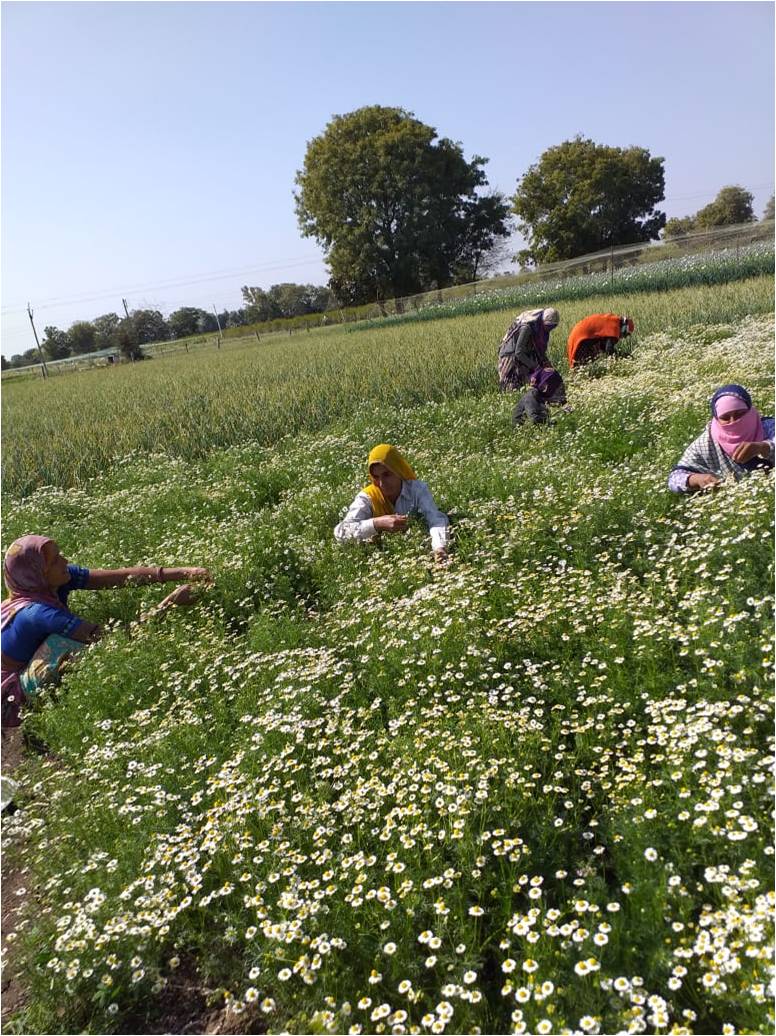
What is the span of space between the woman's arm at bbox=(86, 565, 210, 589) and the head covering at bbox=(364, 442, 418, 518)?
1.63 metres

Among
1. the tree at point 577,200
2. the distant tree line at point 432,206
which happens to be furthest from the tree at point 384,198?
the tree at point 577,200

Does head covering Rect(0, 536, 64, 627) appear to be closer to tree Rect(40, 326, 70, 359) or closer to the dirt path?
the dirt path

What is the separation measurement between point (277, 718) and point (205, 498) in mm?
5213

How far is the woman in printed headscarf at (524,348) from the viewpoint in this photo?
1056 cm

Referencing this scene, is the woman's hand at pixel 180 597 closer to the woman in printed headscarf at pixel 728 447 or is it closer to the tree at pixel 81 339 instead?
the woman in printed headscarf at pixel 728 447

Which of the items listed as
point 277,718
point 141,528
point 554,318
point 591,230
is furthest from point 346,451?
point 591,230

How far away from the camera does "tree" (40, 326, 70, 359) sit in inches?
3772

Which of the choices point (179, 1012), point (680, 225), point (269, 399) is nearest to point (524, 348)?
point (269, 399)

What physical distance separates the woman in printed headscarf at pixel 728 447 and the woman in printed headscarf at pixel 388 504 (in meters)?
2.04

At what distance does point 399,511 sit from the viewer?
6.27 m

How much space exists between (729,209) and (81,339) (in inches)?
3379

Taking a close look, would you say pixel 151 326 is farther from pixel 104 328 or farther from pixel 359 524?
pixel 359 524

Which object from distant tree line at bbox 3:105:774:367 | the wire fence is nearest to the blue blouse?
the wire fence

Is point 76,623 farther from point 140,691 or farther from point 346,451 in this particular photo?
point 346,451
